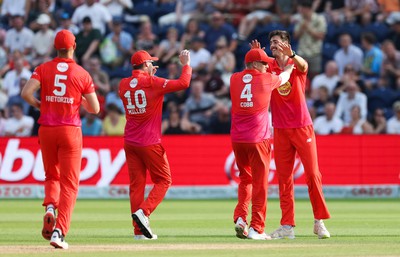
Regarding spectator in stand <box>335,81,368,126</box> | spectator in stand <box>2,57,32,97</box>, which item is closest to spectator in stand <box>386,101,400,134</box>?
spectator in stand <box>335,81,368,126</box>

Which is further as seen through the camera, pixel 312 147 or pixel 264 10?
pixel 264 10

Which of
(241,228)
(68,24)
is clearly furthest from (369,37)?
(241,228)

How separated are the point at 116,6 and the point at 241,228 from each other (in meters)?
16.7

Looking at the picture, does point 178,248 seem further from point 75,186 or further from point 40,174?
point 40,174

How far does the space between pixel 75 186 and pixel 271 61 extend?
10.3 ft

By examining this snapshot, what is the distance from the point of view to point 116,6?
95.2 ft

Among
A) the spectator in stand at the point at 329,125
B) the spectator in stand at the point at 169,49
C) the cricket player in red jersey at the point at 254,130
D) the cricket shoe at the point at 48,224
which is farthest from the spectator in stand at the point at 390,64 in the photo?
the cricket shoe at the point at 48,224

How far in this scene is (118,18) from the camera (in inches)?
1137

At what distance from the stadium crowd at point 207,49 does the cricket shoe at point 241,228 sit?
11.0 metres

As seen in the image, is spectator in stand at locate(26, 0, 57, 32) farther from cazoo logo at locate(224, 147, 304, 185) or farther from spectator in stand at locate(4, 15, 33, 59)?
cazoo logo at locate(224, 147, 304, 185)

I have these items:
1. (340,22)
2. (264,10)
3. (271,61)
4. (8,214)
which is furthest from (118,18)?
(271,61)

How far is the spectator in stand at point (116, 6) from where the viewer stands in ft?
95.1

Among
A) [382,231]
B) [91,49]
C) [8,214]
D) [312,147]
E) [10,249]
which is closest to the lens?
[10,249]

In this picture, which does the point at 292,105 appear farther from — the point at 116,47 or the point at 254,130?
the point at 116,47
